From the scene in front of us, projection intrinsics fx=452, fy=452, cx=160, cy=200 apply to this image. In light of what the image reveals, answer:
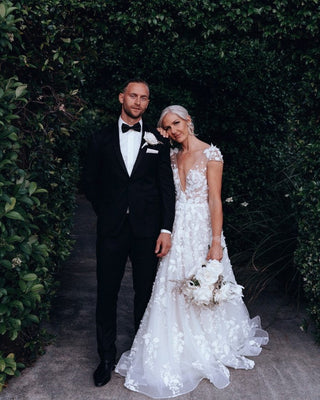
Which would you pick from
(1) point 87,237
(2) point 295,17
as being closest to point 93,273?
(1) point 87,237

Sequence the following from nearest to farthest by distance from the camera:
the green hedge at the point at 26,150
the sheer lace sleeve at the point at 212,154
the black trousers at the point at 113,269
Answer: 1. the green hedge at the point at 26,150
2. the black trousers at the point at 113,269
3. the sheer lace sleeve at the point at 212,154

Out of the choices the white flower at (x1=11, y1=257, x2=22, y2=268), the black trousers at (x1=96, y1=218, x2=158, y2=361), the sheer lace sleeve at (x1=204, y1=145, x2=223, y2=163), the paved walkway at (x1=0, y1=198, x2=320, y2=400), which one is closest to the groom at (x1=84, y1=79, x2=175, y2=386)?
the black trousers at (x1=96, y1=218, x2=158, y2=361)

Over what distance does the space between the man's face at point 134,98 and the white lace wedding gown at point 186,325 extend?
57 centimetres

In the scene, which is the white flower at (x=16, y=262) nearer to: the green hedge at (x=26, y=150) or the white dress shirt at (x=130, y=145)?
the green hedge at (x=26, y=150)

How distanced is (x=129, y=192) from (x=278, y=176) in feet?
10.8

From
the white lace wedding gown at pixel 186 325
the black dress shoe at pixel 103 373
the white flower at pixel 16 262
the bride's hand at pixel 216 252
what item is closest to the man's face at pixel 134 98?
the white lace wedding gown at pixel 186 325

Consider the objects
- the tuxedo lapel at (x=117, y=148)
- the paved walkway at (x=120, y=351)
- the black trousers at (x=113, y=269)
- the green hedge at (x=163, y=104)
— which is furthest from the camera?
the black trousers at (x=113, y=269)

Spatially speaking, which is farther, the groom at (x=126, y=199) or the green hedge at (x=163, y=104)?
the groom at (x=126, y=199)

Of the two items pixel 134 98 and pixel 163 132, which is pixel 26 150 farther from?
pixel 163 132

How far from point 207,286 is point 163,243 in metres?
0.45

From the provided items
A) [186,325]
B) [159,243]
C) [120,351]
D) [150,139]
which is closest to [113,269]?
[159,243]

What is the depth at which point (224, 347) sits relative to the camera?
3.59 metres

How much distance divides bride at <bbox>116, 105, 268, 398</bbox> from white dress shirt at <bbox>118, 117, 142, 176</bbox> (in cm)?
25

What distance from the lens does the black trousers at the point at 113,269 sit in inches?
134
